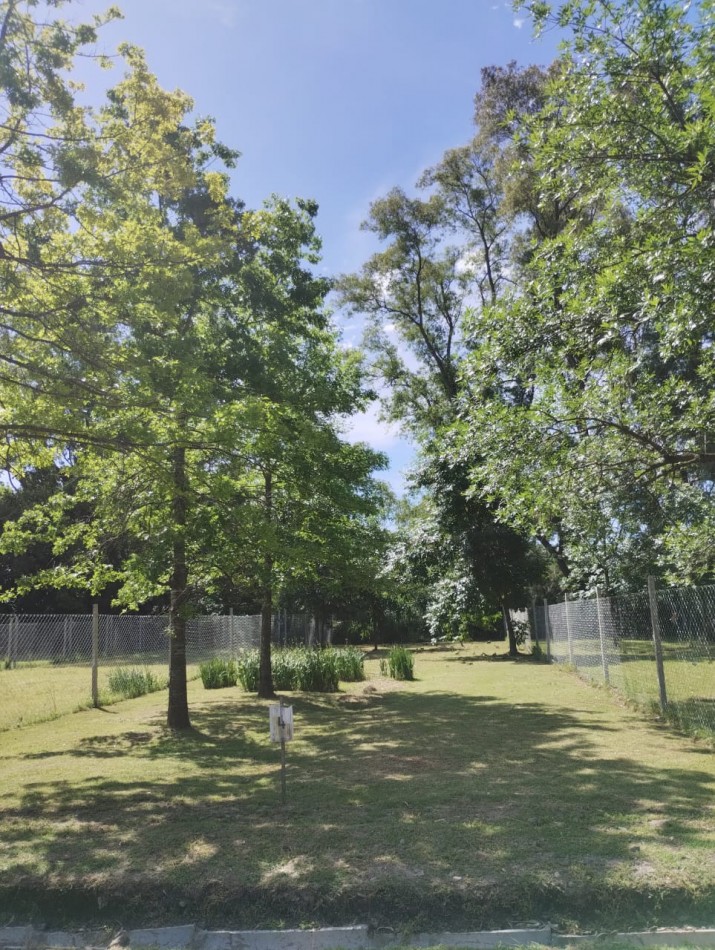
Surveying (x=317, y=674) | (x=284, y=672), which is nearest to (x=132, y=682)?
(x=284, y=672)

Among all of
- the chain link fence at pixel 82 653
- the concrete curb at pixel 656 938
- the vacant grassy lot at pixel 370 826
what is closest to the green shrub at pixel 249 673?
the chain link fence at pixel 82 653

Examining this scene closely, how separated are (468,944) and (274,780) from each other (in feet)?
12.9

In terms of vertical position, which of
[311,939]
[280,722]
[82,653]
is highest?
[82,653]

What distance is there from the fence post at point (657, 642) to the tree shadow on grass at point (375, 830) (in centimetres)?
135

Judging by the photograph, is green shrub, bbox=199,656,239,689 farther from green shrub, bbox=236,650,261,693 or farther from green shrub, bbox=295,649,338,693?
green shrub, bbox=295,649,338,693

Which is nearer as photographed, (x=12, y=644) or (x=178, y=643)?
(x=178, y=643)

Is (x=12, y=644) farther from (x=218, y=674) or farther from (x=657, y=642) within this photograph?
(x=657, y=642)

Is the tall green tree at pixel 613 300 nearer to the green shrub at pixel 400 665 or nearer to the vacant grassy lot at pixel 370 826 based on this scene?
the vacant grassy lot at pixel 370 826

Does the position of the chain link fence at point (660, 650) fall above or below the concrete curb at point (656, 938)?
above

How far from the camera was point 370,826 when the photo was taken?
571 centimetres

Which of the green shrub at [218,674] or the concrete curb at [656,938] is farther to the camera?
the green shrub at [218,674]

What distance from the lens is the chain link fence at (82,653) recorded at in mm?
13190

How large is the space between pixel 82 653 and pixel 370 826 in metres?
13.5

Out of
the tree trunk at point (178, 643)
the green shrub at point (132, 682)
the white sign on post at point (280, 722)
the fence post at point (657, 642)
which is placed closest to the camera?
the white sign on post at point (280, 722)
